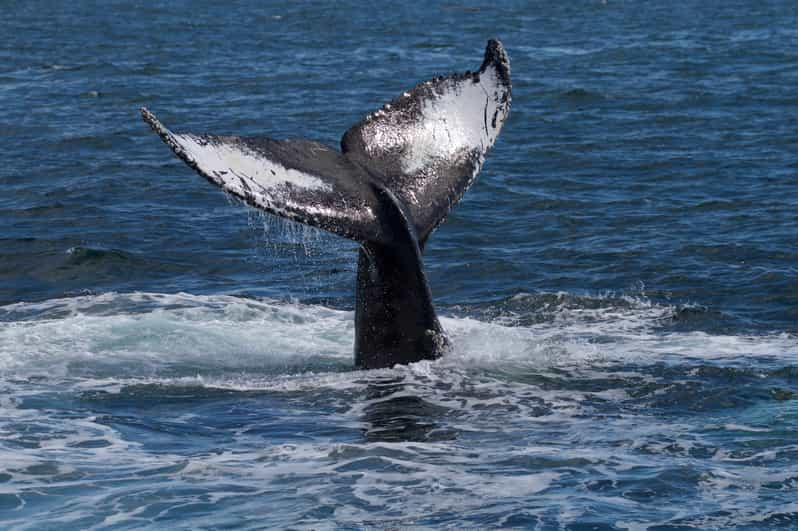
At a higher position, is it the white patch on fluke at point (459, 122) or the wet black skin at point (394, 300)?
the white patch on fluke at point (459, 122)

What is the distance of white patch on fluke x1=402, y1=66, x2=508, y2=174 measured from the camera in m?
11.1

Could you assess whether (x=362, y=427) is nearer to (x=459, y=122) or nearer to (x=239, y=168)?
(x=239, y=168)

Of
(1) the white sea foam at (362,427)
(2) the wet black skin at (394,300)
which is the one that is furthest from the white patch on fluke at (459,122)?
(1) the white sea foam at (362,427)

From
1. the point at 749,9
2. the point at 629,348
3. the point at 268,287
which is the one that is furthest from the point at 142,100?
the point at 749,9

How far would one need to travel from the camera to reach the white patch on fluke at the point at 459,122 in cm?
1111

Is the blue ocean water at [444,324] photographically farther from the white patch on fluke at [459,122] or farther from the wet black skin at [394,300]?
the white patch on fluke at [459,122]

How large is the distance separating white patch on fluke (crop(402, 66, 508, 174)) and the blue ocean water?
1.68 m

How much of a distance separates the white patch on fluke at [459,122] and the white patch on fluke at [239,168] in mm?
1475

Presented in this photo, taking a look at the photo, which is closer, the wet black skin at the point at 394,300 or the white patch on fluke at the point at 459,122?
the wet black skin at the point at 394,300

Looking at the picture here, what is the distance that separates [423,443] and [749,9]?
43.9 m

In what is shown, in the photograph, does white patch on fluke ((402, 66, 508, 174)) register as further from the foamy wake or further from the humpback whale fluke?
the foamy wake

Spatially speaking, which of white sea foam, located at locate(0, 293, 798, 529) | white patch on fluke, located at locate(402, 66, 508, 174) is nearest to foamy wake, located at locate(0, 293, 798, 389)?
white sea foam, located at locate(0, 293, 798, 529)

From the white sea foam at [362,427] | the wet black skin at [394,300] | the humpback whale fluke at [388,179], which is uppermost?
the humpback whale fluke at [388,179]

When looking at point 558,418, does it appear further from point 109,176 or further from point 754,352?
point 109,176
